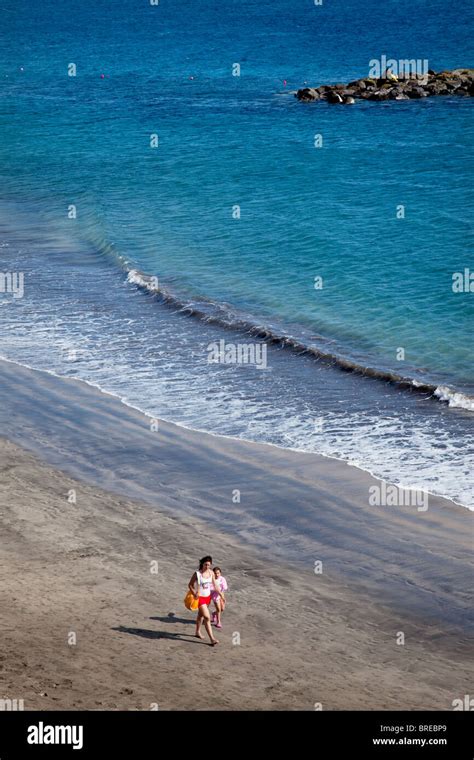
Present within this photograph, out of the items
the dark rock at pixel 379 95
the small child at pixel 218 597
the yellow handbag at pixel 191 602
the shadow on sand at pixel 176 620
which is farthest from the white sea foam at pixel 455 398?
the dark rock at pixel 379 95

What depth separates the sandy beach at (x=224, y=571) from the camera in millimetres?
15164

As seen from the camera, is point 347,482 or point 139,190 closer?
point 347,482

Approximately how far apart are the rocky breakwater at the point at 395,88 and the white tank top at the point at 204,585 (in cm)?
5380

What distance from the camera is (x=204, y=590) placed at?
16.6 meters

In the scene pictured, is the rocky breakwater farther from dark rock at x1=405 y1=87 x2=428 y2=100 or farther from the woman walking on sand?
the woman walking on sand

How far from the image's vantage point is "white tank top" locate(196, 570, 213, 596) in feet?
54.3

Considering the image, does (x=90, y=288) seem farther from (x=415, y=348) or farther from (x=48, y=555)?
(x=48, y=555)

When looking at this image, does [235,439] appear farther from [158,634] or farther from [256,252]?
[256,252]

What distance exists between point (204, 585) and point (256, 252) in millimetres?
25218

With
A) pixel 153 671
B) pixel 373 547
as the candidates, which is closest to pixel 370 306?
pixel 373 547

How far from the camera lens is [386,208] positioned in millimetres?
45188

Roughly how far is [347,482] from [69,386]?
29.6 ft

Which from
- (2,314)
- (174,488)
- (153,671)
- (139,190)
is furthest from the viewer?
(139,190)

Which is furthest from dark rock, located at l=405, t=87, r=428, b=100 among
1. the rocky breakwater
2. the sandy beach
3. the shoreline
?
the sandy beach
